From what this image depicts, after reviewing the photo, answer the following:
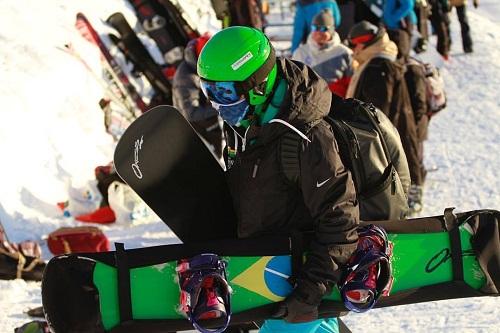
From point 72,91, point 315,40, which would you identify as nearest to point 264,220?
point 315,40

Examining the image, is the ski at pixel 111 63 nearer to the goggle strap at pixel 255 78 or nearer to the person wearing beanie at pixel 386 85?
the person wearing beanie at pixel 386 85

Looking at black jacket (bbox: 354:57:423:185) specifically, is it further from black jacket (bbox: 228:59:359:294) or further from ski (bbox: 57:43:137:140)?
ski (bbox: 57:43:137:140)

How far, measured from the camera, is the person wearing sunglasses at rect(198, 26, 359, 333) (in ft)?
9.86

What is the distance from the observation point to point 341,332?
377cm

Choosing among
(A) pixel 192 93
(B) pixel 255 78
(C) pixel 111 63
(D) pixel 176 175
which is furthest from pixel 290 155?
(C) pixel 111 63

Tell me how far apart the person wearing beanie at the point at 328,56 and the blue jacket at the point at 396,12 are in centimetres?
267

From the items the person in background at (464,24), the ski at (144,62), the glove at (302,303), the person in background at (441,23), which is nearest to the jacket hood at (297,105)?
the glove at (302,303)

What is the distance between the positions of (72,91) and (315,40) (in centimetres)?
315

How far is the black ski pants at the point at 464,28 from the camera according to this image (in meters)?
14.2

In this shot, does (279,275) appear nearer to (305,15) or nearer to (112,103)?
(305,15)

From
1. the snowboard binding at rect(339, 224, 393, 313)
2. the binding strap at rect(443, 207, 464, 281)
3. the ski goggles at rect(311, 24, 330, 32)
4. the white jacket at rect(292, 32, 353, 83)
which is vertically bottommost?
the white jacket at rect(292, 32, 353, 83)

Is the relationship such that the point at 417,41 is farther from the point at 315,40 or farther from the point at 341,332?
the point at 341,332

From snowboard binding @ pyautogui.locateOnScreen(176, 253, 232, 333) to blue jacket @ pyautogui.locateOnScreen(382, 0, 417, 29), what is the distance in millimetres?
7845

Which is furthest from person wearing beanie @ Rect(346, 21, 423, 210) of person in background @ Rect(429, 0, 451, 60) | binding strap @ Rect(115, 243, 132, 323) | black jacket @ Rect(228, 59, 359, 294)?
person in background @ Rect(429, 0, 451, 60)
